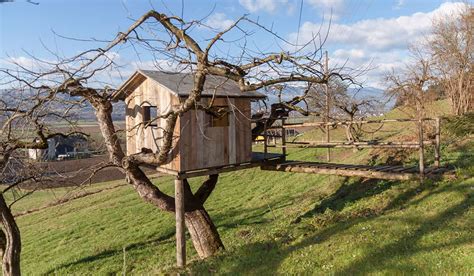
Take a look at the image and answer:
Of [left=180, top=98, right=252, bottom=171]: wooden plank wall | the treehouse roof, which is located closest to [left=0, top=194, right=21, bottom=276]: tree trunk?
the treehouse roof

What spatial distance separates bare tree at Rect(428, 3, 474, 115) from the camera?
21.3 metres

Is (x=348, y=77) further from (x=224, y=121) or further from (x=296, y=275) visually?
(x=296, y=275)

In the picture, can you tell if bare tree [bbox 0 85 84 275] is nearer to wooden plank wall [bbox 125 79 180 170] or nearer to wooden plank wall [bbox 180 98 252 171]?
wooden plank wall [bbox 125 79 180 170]

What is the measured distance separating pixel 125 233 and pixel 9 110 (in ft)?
23.7

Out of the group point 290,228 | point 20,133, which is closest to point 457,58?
point 290,228

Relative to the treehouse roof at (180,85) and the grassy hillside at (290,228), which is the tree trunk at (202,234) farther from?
the treehouse roof at (180,85)

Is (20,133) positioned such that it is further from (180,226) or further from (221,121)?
(221,121)

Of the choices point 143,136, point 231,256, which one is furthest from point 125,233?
point 231,256

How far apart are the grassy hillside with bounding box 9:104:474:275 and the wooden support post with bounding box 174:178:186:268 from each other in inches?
18.7

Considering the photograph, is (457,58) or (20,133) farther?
(457,58)

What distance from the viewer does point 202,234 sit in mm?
10180

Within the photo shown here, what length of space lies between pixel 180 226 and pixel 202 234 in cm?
97

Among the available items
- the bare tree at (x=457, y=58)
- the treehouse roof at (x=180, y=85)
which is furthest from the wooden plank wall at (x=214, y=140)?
the bare tree at (x=457, y=58)

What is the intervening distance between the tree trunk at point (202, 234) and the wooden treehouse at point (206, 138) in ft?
2.79
